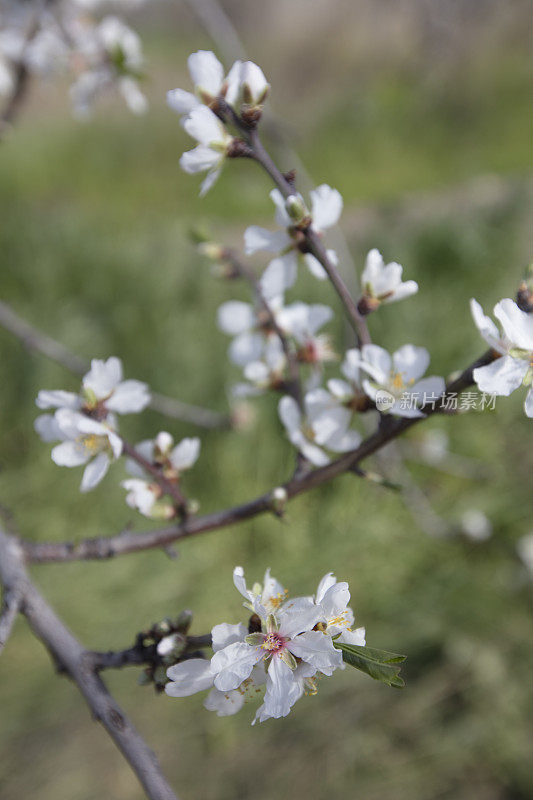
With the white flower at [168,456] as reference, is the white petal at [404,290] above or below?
above

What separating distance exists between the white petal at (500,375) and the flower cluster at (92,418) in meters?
0.22

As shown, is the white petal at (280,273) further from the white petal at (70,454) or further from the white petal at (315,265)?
the white petal at (70,454)

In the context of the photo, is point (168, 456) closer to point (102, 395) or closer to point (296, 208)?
point (102, 395)

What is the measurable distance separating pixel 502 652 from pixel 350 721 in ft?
0.99

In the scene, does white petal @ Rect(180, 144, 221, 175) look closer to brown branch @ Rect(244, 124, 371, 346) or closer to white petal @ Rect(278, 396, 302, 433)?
brown branch @ Rect(244, 124, 371, 346)

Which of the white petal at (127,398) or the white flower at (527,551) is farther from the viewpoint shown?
the white flower at (527,551)

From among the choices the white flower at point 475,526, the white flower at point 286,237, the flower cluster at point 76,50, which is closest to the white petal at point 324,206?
the white flower at point 286,237

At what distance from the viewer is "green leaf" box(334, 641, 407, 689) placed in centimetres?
25

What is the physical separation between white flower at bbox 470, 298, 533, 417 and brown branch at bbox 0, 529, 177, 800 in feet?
0.85

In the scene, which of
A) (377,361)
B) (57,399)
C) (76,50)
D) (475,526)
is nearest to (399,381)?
(377,361)

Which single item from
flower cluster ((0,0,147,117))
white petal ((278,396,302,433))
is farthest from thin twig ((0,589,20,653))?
flower cluster ((0,0,147,117))

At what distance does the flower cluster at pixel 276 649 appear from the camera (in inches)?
11.5

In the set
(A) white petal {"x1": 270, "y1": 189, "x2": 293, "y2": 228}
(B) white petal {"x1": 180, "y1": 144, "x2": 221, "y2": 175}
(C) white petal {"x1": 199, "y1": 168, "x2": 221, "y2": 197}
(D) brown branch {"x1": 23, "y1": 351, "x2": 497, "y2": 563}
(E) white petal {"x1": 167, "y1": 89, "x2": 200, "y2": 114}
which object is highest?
(E) white petal {"x1": 167, "y1": 89, "x2": 200, "y2": 114}

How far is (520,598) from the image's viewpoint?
1201 millimetres
